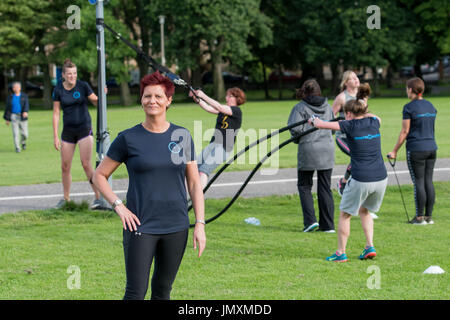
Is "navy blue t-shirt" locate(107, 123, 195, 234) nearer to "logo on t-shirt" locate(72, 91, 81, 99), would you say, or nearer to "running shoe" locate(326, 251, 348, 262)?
"running shoe" locate(326, 251, 348, 262)

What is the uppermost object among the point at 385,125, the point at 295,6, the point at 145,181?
the point at 295,6

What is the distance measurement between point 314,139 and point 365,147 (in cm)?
187

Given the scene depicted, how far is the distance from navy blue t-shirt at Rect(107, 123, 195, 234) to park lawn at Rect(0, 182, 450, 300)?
168 cm

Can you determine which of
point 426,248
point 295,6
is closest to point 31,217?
point 426,248

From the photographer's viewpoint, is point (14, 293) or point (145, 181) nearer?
point (145, 181)

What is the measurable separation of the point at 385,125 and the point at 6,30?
3062cm

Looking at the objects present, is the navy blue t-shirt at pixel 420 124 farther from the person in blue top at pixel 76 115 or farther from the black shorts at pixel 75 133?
the black shorts at pixel 75 133

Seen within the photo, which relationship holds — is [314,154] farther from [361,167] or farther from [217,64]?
[217,64]

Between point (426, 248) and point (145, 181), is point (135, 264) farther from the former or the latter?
point (426, 248)

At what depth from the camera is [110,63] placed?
4912 centimetres

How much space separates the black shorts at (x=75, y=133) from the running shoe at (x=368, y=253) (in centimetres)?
497

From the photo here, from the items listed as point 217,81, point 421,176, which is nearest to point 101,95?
point 421,176

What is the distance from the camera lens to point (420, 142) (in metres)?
9.48

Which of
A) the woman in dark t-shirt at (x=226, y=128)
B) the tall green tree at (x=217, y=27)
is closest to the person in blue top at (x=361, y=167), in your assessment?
the woman in dark t-shirt at (x=226, y=128)
